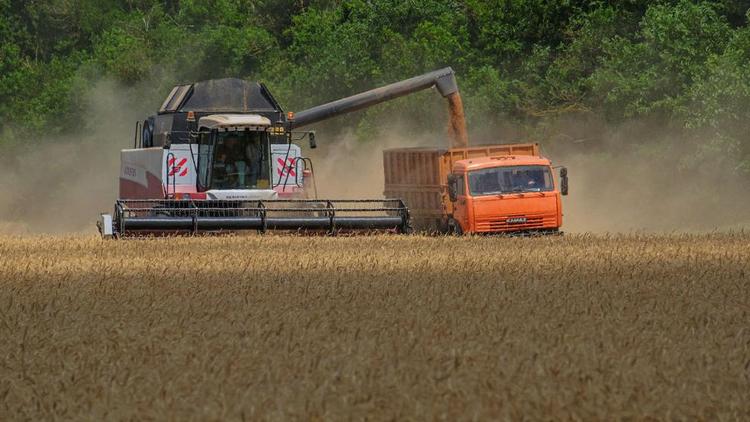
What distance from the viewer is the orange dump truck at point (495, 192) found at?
3038cm

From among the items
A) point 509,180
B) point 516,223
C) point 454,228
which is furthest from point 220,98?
point 516,223

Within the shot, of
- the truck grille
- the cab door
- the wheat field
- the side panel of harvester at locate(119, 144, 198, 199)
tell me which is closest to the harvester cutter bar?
the side panel of harvester at locate(119, 144, 198, 199)

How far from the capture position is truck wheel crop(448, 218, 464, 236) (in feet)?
102

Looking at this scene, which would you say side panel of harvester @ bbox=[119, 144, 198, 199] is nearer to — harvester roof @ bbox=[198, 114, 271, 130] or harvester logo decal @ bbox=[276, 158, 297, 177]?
harvester roof @ bbox=[198, 114, 271, 130]

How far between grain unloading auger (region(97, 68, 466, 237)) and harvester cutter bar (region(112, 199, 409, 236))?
0.06 ft

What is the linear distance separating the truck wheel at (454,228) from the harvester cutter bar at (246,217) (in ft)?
3.90

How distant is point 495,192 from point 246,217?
4804mm

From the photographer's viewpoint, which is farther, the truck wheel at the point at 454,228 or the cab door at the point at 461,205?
the truck wheel at the point at 454,228

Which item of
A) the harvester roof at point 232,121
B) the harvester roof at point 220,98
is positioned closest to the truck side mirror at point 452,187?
the harvester roof at point 232,121

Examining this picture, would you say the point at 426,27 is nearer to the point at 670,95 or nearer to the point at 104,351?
the point at 670,95

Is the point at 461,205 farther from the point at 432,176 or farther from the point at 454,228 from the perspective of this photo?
the point at 432,176

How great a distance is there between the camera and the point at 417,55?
58500mm

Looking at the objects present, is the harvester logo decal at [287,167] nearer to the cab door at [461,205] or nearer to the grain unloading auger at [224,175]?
the grain unloading auger at [224,175]

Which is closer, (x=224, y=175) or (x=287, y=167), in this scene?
(x=224, y=175)
